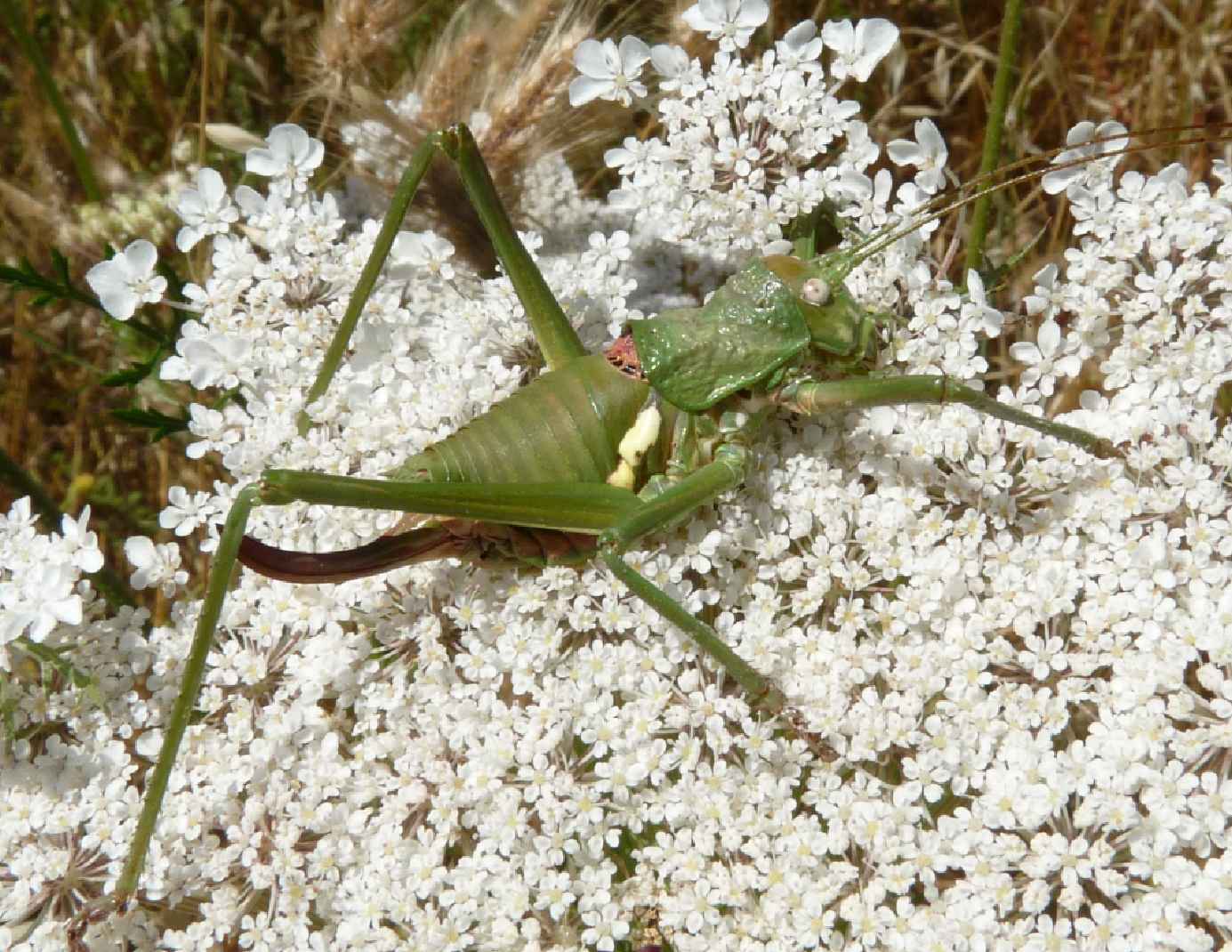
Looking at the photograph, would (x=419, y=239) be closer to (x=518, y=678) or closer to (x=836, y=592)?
(x=518, y=678)

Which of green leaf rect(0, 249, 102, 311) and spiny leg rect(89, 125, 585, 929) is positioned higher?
green leaf rect(0, 249, 102, 311)

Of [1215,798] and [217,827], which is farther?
[217,827]

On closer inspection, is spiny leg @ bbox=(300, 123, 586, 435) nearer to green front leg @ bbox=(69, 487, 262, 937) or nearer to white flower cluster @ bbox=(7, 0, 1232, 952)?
white flower cluster @ bbox=(7, 0, 1232, 952)

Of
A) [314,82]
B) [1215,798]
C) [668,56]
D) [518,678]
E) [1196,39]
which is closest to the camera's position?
[1215,798]

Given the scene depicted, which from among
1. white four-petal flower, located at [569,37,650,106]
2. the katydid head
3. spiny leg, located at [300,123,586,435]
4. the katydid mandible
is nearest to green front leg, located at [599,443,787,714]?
the katydid mandible

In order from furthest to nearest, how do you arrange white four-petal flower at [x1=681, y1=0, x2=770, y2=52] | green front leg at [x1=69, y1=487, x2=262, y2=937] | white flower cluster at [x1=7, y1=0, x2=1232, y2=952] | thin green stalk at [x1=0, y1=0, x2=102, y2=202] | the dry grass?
the dry grass
thin green stalk at [x1=0, y1=0, x2=102, y2=202]
white four-petal flower at [x1=681, y1=0, x2=770, y2=52]
white flower cluster at [x1=7, y1=0, x2=1232, y2=952]
green front leg at [x1=69, y1=487, x2=262, y2=937]

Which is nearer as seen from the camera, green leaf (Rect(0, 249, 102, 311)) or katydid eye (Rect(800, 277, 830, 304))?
katydid eye (Rect(800, 277, 830, 304))

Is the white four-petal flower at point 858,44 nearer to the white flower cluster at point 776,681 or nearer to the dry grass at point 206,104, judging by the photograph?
the white flower cluster at point 776,681

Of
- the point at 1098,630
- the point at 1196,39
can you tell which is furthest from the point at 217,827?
the point at 1196,39
